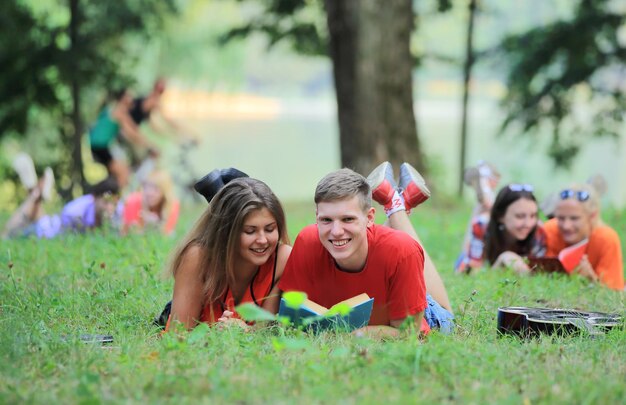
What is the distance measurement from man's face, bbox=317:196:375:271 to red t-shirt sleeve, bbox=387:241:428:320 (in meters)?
0.23

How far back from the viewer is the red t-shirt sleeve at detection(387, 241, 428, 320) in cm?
470

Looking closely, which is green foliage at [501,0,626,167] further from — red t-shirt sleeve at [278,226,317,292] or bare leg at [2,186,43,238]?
red t-shirt sleeve at [278,226,317,292]

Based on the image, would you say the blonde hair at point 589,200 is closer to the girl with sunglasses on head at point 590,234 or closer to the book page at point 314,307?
the girl with sunglasses on head at point 590,234

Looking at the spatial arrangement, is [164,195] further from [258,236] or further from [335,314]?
[335,314]

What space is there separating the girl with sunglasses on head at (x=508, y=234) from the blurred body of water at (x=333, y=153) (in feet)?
18.8

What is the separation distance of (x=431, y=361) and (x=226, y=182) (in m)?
2.00

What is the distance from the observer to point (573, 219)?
7348 millimetres

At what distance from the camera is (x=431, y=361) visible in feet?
12.9

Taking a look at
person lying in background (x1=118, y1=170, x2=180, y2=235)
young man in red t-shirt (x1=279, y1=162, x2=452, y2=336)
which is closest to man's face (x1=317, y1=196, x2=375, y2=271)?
young man in red t-shirt (x1=279, y1=162, x2=452, y2=336)

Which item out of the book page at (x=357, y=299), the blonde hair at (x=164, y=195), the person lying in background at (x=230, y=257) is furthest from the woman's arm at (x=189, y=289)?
the blonde hair at (x=164, y=195)

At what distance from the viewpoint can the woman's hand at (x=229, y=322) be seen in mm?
4781

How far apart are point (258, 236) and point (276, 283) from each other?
30 centimetres

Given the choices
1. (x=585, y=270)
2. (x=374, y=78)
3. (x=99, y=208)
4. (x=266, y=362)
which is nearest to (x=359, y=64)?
(x=374, y=78)

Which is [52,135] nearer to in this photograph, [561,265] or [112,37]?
[112,37]
